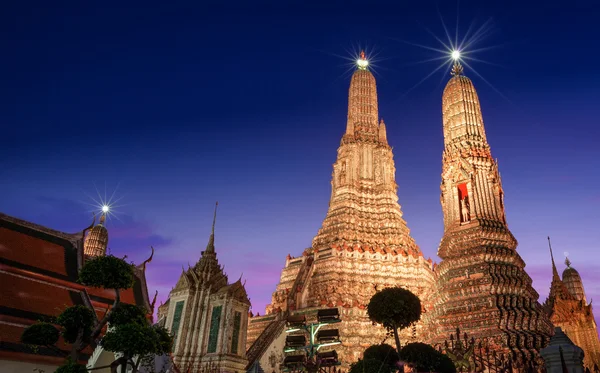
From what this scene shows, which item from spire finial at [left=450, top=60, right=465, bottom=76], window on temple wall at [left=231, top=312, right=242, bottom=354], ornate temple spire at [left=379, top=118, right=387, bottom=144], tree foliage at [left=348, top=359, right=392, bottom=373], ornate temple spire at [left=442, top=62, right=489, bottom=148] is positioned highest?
ornate temple spire at [left=379, top=118, right=387, bottom=144]

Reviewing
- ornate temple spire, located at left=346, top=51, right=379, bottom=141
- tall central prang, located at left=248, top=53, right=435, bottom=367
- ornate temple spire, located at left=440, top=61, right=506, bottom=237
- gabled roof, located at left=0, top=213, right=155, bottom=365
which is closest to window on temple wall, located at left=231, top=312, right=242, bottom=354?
tall central prang, located at left=248, top=53, right=435, bottom=367

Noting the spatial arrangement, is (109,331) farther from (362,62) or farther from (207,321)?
(362,62)

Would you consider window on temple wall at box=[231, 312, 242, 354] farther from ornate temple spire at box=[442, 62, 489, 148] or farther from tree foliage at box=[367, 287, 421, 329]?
ornate temple spire at box=[442, 62, 489, 148]

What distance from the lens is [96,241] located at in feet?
164

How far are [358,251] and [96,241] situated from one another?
30.8 metres

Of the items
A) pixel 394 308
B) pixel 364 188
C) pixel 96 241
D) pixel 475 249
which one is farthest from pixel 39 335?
pixel 96 241

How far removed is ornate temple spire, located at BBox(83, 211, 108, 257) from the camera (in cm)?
4878

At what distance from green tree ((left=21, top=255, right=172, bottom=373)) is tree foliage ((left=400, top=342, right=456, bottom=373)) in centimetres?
620

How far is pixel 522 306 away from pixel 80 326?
1682cm

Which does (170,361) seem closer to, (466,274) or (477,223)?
(466,274)

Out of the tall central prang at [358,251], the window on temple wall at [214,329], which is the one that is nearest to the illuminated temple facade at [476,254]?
the tall central prang at [358,251]

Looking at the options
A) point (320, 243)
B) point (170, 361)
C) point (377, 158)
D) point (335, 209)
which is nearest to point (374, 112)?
point (377, 158)

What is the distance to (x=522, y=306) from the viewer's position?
1967 centimetres

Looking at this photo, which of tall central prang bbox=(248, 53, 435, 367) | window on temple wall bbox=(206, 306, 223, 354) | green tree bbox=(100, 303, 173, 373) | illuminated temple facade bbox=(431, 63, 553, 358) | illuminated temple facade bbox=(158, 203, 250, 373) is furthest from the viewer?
tall central prang bbox=(248, 53, 435, 367)
